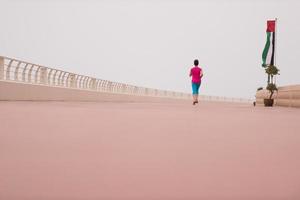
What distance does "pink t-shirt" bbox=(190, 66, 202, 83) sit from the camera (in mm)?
17292

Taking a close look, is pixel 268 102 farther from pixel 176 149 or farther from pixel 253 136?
pixel 176 149

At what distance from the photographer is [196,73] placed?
17.4 m

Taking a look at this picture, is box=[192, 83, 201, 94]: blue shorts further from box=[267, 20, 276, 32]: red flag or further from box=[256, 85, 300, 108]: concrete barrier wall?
box=[267, 20, 276, 32]: red flag

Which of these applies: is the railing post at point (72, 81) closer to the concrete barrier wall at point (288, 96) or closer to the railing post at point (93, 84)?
the railing post at point (93, 84)

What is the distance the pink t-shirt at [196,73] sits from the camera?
17292 millimetres

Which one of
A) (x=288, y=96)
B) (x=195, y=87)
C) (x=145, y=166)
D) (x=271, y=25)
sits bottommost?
(x=145, y=166)

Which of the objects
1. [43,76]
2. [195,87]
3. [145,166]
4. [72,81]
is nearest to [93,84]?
[72,81]

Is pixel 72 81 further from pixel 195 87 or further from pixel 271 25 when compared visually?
pixel 271 25

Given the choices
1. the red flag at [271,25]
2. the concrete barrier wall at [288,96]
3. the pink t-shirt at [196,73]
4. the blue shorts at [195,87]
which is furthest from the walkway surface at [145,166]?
the red flag at [271,25]

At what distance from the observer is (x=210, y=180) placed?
2438 millimetres

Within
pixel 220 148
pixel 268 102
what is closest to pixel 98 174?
pixel 220 148

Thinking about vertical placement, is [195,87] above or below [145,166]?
above

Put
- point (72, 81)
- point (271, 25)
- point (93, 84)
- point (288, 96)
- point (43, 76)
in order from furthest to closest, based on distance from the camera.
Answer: point (93, 84)
point (271, 25)
point (72, 81)
point (288, 96)
point (43, 76)

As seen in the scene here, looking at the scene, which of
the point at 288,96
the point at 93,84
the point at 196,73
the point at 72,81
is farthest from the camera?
the point at 93,84
